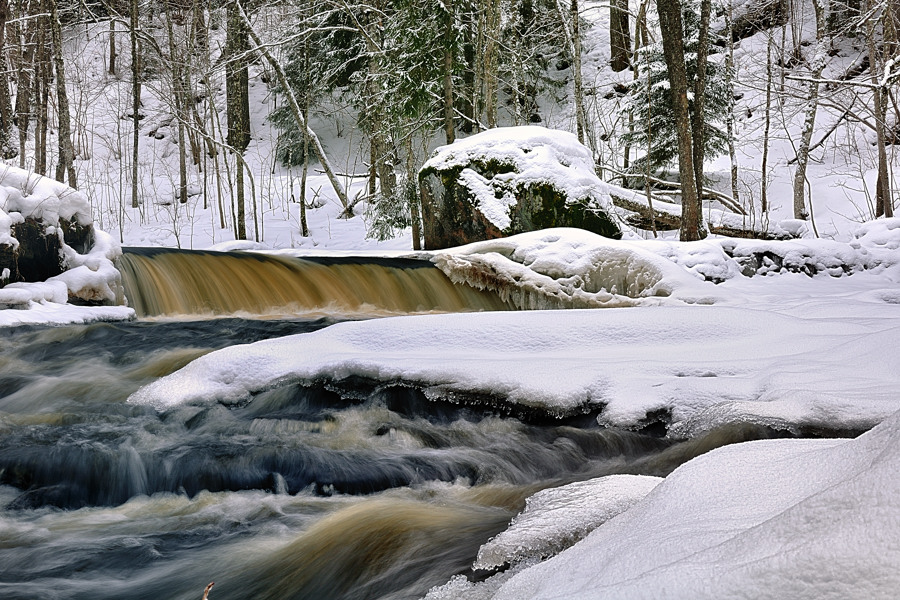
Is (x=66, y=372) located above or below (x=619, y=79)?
below

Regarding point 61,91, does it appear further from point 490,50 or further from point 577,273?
point 577,273

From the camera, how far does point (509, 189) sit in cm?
920

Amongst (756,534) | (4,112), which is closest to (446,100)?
→ (756,534)

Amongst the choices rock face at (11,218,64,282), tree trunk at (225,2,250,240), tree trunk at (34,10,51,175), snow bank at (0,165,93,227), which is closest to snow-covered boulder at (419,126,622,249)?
snow bank at (0,165,93,227)

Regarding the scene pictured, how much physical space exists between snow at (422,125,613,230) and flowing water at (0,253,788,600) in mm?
5947

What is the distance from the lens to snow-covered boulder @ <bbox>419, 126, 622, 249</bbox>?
29.7ft

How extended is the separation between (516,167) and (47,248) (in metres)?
5.58

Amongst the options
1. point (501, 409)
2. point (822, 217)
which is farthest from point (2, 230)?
point (822, 217)

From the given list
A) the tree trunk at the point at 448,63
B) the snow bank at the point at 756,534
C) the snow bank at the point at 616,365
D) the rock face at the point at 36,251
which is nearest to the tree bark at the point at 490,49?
the tree trunk at the point at 448,63

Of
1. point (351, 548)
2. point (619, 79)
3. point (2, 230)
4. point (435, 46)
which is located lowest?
point (351, 548)

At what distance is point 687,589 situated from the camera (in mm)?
836

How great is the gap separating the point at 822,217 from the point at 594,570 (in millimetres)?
16240

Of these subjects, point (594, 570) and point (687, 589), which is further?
point (594, 570)

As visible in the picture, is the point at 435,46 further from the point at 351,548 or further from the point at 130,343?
the point at 351,548
